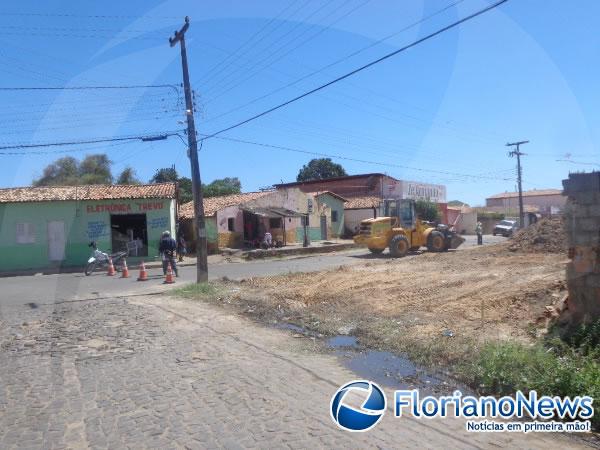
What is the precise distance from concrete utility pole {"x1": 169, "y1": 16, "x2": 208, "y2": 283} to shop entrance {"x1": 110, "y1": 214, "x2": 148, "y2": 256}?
1319cm

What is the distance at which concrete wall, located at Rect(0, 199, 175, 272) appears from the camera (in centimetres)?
2658

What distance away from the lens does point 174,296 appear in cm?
1454

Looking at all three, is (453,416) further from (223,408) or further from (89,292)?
(89,292)

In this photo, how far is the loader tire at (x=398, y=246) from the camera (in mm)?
24347

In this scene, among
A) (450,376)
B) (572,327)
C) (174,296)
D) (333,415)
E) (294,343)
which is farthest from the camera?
(174,296)

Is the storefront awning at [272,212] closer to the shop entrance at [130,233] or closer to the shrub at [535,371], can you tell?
the shop entrance at [130,233]

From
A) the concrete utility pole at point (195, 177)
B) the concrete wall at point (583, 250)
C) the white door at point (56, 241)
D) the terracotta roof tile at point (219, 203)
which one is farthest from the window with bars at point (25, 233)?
the concrete wall at point (583, 250)

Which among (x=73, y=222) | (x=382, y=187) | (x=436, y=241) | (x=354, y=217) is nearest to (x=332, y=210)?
(x=354, y=217)

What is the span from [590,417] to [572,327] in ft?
8.51

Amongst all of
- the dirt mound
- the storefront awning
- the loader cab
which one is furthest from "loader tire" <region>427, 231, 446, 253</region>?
the storefront awning

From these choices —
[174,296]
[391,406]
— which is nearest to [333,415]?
[391,406]

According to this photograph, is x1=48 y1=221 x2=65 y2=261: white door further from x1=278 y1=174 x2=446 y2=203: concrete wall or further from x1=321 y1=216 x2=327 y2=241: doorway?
x1=278 y1=174 x2=446 y2=203: concrete wall

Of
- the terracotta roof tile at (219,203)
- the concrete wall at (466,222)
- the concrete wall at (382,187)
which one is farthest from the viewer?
the concrete wall at (466,222)

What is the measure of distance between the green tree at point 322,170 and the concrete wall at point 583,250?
5962cm
